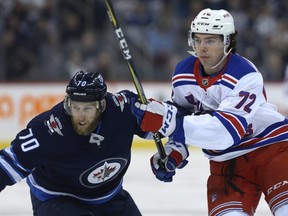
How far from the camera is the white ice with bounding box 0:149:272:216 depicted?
491cm

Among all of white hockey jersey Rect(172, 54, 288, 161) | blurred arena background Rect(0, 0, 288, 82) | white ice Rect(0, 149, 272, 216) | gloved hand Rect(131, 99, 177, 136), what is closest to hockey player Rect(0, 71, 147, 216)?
gloved hand Rect(131, 99, 177, 136)

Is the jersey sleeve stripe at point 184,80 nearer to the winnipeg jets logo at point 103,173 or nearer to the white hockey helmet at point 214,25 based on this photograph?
the white hockey helmet at point 214,25

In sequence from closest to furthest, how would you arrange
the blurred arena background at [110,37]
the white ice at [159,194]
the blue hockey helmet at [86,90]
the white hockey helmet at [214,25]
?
the blue hockey helmet at [86,90] → the white hockey helmet at [214,25] → the white ice at [159,194] → the blurred arena background at [110,37]

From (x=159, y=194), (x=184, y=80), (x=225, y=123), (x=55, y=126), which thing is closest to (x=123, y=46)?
(x=184, y=80)

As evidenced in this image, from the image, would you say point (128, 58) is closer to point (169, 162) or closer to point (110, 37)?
point (169, 162)

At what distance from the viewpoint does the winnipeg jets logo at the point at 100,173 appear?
3.35 m

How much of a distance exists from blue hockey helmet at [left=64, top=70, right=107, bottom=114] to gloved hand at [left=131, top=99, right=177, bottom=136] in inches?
6.0

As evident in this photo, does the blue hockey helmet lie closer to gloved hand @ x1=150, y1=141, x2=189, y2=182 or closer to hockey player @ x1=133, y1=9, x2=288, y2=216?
hockey player @ x1=133, y1=9, x2=288, y2=216

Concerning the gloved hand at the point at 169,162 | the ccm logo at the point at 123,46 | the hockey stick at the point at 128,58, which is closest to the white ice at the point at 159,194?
the gloved hand at the point at 169,162

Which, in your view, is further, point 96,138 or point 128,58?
point 128,58

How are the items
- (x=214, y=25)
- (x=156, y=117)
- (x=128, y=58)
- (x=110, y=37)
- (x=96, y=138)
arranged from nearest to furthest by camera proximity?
1. (x=156, y=117)
2. (x=96, y=138)
3. (x=214, y=25)
4. (x=128, y=58)
5. (x=110, y=37)

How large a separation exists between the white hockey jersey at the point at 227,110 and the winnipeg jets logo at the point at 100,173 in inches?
12.1

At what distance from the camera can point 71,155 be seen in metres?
3.31

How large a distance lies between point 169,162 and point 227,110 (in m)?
0.45
